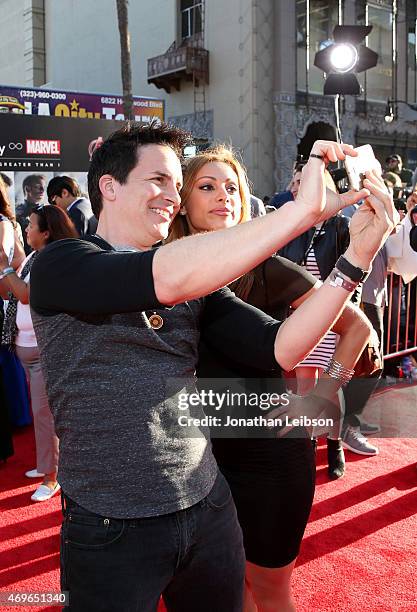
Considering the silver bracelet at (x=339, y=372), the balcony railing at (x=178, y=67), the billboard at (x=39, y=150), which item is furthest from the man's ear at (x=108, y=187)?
the balcony railing at (x=178, y=67)

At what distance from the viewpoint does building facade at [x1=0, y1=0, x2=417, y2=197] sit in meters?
15.9

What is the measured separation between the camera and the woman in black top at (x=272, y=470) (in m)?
2.01

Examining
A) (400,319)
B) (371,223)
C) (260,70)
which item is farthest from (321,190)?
(260,70)

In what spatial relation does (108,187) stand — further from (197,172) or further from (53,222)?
(53,222)

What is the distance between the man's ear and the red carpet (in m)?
2.05

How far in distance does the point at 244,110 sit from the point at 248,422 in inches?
593

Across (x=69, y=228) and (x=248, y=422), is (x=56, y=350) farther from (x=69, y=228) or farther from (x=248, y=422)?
(x=69, y=228)

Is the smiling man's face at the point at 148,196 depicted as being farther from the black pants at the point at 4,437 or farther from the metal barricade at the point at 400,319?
the metal barricade at the point at 400,319

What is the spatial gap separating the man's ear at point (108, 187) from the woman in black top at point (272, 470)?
60 cm

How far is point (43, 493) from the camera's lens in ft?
12.9

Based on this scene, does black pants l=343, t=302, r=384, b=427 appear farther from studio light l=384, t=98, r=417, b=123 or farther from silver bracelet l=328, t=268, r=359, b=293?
studio light l=384, t=98, r=417, b=123

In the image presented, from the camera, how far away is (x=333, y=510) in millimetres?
3705

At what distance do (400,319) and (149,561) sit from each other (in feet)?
18.9

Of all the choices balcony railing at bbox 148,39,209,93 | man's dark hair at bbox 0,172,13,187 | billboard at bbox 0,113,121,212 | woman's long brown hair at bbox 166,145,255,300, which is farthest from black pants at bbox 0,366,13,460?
balcony railing at bbox 148,39,209,93
